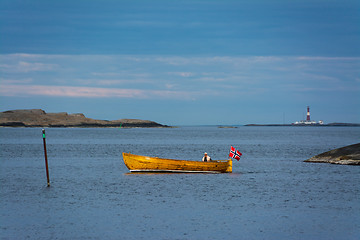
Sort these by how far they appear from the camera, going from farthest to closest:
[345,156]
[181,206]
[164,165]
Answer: [345,156], [164,165], [181,206]

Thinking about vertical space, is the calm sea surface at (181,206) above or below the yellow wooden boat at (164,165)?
below

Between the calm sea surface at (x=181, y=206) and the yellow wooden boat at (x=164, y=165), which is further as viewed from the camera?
the yellow wooden boat at (x=164, y=165)

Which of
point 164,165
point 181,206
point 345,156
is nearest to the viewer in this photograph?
point 181,206

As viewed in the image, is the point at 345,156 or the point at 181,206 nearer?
the point at 181,206

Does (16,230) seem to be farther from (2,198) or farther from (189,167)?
(189,167)

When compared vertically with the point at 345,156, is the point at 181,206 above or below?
above

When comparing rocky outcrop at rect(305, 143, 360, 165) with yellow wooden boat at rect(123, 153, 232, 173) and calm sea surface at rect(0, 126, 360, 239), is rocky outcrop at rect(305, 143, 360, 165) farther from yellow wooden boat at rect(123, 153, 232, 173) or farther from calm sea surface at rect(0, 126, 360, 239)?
yellow wooden boat at rect(123, 153, 232, 173)

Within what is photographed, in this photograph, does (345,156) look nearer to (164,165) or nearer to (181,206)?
(164,165)

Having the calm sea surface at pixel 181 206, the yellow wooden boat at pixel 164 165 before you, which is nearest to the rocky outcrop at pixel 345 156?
the calm sea surface at pixel 181 206

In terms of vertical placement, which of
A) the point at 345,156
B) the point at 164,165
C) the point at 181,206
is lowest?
the point at 345,156

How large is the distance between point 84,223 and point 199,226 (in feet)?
18.3

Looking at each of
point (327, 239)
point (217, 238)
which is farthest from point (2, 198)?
point (327, 239)

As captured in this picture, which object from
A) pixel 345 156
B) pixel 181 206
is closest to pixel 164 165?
pixel 181 206

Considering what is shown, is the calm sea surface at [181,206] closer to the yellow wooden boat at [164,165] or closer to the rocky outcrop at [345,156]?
the yellow wooden boat at [164,165]
